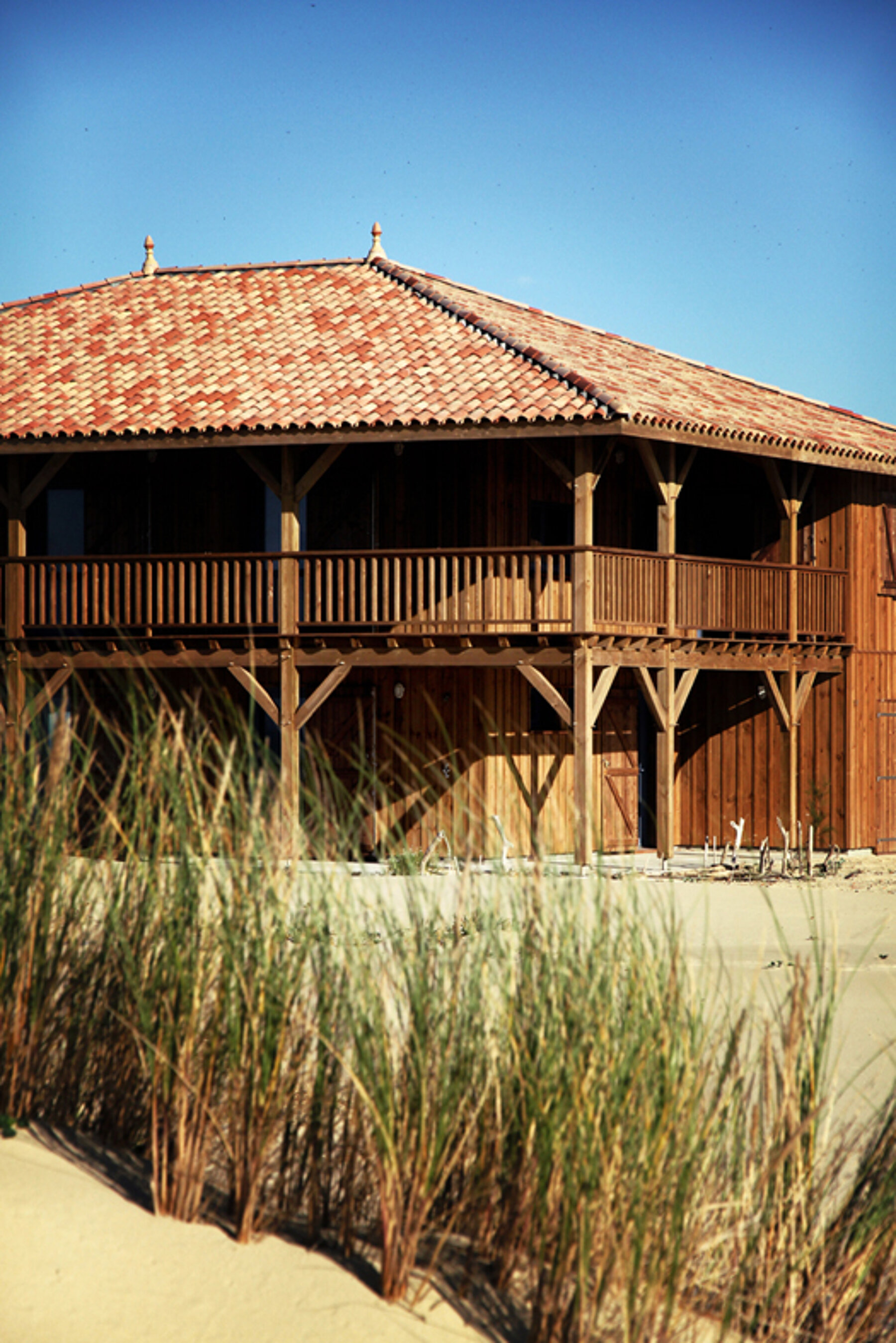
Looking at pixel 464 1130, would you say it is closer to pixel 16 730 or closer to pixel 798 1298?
pixel 798 1298

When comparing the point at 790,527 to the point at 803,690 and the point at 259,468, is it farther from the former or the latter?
the point at 259,468

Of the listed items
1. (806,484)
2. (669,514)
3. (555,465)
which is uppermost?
(806,484)

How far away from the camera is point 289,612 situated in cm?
1786

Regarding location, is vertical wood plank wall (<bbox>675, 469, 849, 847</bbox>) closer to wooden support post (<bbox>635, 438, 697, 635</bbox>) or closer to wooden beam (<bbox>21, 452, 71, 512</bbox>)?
wooden support post (<bbox>635, 438, 697, 635</bbox>)

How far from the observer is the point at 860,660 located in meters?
21.1

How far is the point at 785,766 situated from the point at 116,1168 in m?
15.8

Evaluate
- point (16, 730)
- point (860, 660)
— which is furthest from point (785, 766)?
point (16, 730)

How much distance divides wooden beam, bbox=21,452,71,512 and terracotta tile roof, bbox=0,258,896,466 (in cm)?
40

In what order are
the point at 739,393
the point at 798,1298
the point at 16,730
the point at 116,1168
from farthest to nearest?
1. the point at 739,393
2. the point at 16,730
3. the point at 116,1168
4. the point at 798,1298

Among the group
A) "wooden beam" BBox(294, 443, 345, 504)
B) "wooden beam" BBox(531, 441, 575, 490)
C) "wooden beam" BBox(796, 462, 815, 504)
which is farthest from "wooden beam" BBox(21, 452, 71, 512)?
"wooden beam" BBox(796, 462, 815, 504)

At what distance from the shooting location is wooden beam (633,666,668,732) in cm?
1773

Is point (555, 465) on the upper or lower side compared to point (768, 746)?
upper

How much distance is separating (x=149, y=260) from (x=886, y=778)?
43.8 ft

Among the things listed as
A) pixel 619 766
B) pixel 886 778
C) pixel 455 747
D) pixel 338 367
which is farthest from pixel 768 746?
pixel 338 367
